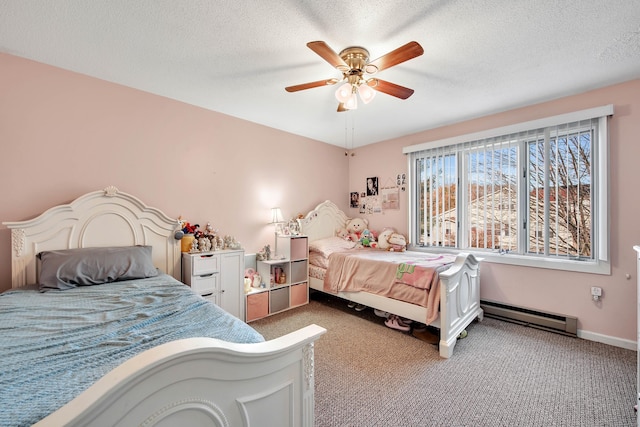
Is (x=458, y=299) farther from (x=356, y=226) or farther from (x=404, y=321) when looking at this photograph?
(x=356, y=226)

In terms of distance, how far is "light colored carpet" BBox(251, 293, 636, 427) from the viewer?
63.7 inches

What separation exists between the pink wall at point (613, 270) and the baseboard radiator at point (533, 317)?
0.20ft

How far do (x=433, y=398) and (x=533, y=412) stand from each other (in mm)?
592

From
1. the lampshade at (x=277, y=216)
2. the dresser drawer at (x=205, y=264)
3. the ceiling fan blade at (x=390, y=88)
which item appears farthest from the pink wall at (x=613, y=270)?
the dresser drawer at (x=205, y=264)

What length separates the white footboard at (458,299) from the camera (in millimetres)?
2299

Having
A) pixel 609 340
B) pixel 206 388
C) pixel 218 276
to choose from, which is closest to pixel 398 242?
pixel 609 340

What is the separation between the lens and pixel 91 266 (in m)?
2.03

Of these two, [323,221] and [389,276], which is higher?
[323,221]

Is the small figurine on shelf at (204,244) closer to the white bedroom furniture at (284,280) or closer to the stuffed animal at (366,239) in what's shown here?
the white bedroom furniture at (284,280)

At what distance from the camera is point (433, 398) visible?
1.77 m

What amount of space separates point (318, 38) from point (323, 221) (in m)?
2.69

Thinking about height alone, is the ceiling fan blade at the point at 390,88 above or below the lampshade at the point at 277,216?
above

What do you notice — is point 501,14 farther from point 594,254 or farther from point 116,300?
point 116,300

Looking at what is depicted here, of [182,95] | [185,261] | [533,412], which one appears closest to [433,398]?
[533,412]
